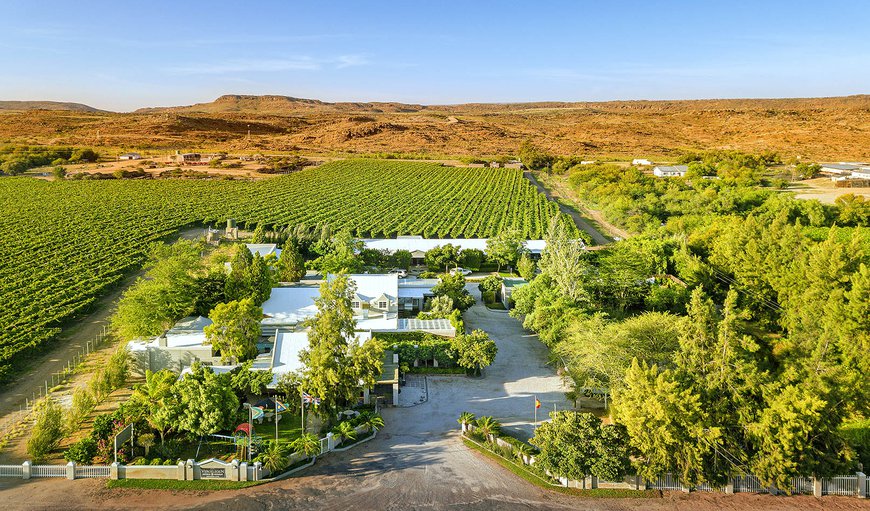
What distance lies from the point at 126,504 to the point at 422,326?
16780mm

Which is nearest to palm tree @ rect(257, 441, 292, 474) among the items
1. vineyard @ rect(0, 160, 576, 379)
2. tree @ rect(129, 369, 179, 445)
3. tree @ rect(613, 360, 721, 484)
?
tree @ rect(129, 369, 179, 445)

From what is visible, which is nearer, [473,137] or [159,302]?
[159,302]

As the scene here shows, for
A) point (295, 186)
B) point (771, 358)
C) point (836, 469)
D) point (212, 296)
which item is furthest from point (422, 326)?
point (295, 186)

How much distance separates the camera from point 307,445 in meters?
21.0

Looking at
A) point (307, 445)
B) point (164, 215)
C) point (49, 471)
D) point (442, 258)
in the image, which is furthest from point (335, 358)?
point (164, 215)

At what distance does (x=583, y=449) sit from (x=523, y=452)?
2492 mm

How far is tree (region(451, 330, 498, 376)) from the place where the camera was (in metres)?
28.3

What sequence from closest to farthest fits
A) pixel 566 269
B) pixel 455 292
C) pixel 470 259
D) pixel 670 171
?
pixel 566 269 < pixel 455 292 < pixel 470 259 < pixel 670 171

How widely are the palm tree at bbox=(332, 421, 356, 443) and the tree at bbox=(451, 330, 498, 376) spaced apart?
7.36m

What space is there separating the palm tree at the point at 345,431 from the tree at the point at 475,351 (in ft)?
24.1

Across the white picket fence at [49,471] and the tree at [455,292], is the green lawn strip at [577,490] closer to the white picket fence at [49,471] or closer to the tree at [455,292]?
the white picket fence at [49,471]

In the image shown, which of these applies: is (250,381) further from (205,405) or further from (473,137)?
(473,137)

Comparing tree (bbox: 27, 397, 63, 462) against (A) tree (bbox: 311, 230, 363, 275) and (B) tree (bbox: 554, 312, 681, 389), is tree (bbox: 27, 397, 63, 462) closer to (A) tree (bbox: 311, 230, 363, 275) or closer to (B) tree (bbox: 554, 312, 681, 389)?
(A) tree (bbox: 311, 230, 363, 275)

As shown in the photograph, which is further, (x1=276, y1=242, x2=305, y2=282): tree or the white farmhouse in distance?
the white farmhouse in distance
